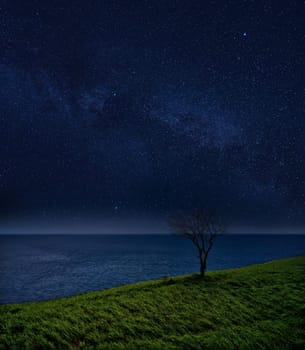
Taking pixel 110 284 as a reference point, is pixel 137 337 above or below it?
above

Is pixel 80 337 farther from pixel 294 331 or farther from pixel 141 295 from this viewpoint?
pixel 294 331

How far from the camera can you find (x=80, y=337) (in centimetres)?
1574

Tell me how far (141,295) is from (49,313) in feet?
27.6

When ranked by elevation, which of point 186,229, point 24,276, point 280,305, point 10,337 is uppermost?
point 186,229

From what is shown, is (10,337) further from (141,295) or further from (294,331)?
(294,331)

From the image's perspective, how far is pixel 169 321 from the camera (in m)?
18.3

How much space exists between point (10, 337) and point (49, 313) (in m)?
3.65

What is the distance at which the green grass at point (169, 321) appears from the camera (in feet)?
49.9

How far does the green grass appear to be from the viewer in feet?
49.9

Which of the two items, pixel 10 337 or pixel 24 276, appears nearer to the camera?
pixel 10 337

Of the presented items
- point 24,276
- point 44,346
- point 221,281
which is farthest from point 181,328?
point 24,276

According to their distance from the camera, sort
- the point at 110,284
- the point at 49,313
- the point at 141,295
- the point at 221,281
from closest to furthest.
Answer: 1. the point at 49,313
2. the point at 141,295
3. the point at 221,281
4. the point at 110,284

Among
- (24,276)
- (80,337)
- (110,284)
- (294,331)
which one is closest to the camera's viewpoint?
(80,337)

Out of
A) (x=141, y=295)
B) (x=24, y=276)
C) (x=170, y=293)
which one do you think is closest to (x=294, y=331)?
(x=170, y=293)
